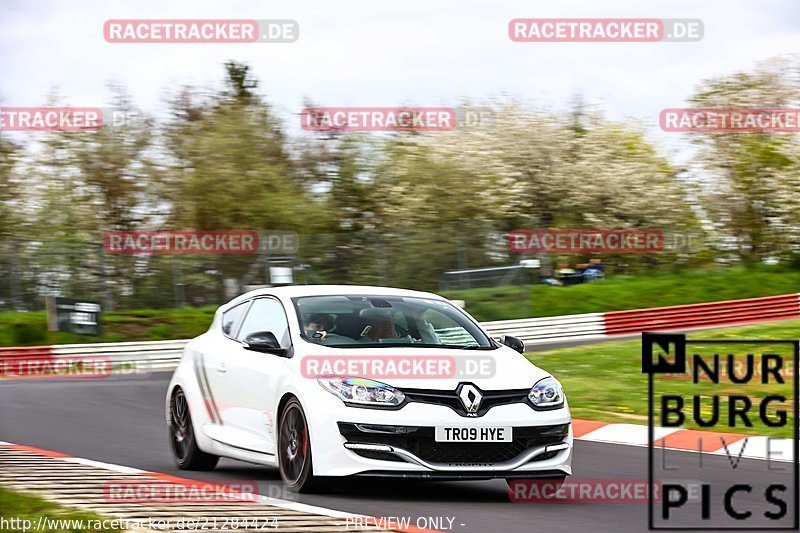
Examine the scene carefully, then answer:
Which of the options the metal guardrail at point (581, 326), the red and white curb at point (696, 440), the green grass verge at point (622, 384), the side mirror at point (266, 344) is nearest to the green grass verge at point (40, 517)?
the side mirror at point (266, 344)

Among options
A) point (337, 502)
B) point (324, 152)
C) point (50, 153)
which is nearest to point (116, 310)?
point (50, 153)

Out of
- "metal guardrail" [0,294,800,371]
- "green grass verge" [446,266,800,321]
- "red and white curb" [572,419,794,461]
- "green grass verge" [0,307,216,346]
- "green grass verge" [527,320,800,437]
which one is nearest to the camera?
"red and white curb" [572,419,794,461]

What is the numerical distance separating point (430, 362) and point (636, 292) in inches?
1161

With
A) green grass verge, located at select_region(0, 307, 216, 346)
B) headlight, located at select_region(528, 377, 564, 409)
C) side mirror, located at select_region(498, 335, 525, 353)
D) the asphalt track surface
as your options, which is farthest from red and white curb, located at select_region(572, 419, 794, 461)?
Answer: green grass verge, located at select_region(0, 307, 216, 346)

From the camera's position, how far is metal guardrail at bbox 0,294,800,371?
94.3 ft

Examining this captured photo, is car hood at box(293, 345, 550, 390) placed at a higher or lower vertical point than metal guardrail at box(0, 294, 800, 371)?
higher

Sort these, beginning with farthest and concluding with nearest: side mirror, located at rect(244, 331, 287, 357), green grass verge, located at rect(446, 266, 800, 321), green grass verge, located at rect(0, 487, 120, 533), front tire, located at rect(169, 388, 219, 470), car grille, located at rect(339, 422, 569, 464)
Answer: green grass verge, located at rect(446, 266, 800, 321) < front tire, located at rect(169, 388, 219, 470) < side mirror, located at rect(244, 331, 287, 357) < car grille, located at rect(339, 422, 569, 464) < green grass verge, located at rect(0, 487, 120, 533)

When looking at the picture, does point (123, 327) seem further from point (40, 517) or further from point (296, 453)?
point (40, 517)

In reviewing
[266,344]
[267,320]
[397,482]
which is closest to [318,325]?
[266,344]

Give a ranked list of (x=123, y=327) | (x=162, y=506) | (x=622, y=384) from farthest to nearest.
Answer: (x=123, y=327), (x=622, y=384), (x=162, y=506)

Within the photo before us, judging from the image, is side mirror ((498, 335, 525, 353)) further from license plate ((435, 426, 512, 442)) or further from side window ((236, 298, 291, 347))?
side window ((236, 298, 291, 347))

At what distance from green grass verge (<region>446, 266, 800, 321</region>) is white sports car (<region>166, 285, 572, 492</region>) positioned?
72.0 ft

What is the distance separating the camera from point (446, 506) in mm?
8336

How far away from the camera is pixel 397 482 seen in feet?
31.6
